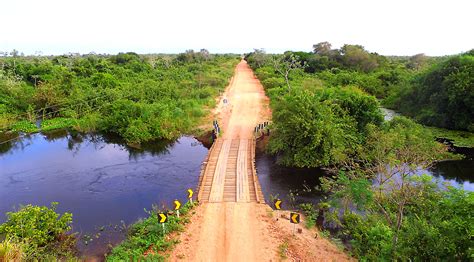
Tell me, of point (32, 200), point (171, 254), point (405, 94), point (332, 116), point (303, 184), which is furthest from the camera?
point (405, 94)

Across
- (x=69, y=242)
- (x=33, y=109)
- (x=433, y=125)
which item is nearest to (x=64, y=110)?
(x=33, y=109)

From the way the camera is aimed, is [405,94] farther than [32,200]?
Yes

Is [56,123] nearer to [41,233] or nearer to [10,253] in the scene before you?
[41,233]

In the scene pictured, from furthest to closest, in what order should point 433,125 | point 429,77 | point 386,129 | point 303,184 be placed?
point 429,77, point 433,125, point 386,129, point 303,184

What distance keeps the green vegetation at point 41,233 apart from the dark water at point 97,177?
0.72m

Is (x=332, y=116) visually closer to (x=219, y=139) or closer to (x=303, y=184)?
(x=303, y=184)

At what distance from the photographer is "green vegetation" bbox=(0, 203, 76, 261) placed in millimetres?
11884

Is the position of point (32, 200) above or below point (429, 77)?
below

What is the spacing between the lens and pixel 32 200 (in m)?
16.6

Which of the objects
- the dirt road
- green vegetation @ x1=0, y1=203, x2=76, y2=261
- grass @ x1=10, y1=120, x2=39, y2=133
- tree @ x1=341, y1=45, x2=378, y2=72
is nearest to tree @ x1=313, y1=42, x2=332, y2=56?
tree @ x1=341, y1=45, x2=378, y2=72

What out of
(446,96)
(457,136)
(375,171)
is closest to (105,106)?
(375,171)

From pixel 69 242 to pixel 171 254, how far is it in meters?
4.64

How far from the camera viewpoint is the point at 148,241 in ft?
39.4

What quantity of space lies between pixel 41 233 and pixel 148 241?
4219 millimetres
